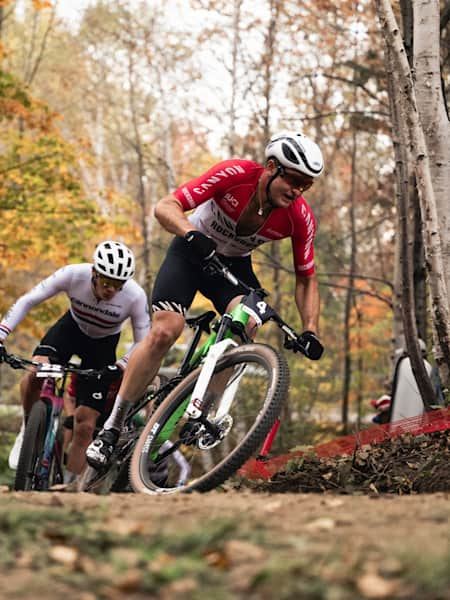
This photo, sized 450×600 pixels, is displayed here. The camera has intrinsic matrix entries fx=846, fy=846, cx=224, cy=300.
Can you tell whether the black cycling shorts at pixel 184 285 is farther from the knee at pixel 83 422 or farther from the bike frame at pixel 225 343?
the knee at pixel 83 422

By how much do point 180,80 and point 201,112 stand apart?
145 cm

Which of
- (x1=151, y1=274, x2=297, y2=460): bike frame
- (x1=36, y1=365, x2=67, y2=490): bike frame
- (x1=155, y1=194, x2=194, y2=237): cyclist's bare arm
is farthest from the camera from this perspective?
(x1=36, y1=365, x2=67, y2=490): bike frame

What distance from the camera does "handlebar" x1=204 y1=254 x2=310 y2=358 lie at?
520 cm

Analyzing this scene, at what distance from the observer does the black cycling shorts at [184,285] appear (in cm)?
562

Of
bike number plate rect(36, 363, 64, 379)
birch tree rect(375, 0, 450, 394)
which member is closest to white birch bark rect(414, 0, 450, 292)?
birch tree rect(375, 0, 450, 394)

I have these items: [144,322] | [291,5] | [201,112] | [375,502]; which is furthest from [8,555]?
[201,112]

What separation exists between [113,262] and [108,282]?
7.6 inches

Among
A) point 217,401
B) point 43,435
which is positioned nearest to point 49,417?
point 43,435

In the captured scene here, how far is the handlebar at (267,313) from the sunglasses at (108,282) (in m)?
1.36

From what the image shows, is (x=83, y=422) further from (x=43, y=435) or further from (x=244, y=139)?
(x=244, y=139)

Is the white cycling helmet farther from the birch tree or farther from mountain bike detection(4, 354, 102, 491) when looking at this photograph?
mountain bike detection(4, 354, 102, 491)

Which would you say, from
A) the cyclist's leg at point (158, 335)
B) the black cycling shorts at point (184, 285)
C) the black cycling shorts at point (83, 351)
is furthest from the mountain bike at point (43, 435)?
the black cycling shorts at point (184, 285)

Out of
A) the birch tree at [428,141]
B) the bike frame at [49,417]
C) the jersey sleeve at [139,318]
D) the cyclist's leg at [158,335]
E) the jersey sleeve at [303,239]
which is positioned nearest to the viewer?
the cyclist's leg at [158,335]

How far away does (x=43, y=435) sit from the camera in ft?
21.9
